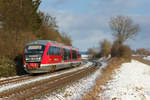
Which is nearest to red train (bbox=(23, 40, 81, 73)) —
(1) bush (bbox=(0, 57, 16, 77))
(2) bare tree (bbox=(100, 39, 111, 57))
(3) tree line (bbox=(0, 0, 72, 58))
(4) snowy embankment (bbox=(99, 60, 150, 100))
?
(1) bush (bbox=(0, 57, 16, 77))

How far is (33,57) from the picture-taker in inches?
573

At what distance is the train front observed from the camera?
14.3 metres

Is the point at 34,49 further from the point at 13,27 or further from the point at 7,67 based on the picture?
the point at 13,27

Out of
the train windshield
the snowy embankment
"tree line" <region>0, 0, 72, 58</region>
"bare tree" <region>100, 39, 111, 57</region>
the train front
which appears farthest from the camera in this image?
"bare tree" <region>100, 39, 111, 57</region>

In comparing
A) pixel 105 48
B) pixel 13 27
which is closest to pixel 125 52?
→ pixel 13 27

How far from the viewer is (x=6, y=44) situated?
1642 centimetres

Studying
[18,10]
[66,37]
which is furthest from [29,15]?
[66,37]

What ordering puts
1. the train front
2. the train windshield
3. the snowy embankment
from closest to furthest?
the snowy embankment < the train front < the train windshield

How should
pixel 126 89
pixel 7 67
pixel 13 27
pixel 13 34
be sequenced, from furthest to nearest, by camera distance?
1. pixel 13 27
2. pixel 13 34
3. pixel 7 67
4. pixel 126 89

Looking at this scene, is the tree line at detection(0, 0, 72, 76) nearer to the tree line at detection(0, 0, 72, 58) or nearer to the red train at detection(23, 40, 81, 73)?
the tree line at detection(0, 0, 72, 58)

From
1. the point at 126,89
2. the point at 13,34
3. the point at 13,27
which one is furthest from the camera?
the point at 13,27

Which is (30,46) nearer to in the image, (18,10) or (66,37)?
(18,10)

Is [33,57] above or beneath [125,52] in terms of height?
beneath

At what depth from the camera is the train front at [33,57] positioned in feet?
47.0
